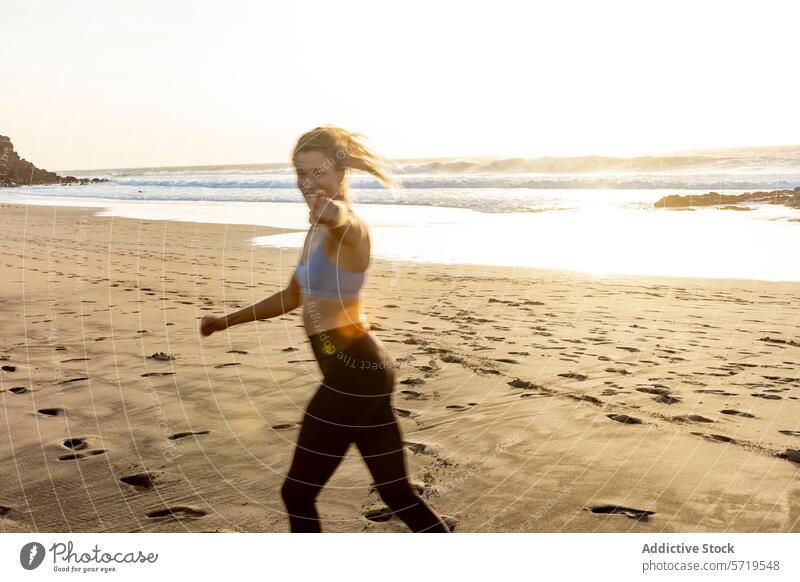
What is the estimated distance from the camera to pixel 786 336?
7.94m

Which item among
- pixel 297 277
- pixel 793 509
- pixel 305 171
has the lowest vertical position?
pixel 793 509

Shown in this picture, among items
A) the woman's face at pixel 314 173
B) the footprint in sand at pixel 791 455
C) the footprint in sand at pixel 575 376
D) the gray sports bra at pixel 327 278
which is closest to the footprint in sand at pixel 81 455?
the gray sports bra at pixel 327 278

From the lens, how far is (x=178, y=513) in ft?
12.6

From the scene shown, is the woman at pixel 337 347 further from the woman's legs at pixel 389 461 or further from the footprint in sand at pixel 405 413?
the footprint in sand at pixel 405 413

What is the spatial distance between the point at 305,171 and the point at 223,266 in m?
11.1

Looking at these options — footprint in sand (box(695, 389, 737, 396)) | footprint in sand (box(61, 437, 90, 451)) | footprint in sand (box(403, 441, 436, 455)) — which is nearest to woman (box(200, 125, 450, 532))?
footprint in sand (box(403, 441, 436, 455))

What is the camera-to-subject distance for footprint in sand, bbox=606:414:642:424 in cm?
511

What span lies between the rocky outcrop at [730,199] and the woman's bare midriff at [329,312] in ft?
64.7

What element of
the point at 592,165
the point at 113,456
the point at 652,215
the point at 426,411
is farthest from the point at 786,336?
the point at 592,165

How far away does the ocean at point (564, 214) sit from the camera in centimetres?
1382

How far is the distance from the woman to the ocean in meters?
4.19

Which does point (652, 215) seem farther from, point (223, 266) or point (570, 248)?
point (223, 266)

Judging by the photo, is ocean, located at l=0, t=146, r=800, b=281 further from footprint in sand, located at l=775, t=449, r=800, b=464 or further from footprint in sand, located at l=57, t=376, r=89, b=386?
footprint in sand, located at l=775, t=449, r=800, b=464
